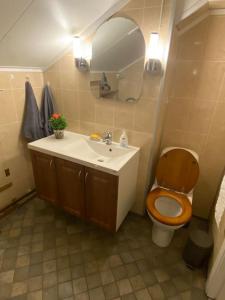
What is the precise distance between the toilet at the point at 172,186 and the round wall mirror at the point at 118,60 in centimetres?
71

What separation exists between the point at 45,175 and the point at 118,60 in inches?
52.5

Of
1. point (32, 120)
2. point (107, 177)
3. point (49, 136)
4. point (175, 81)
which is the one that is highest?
point (175, 81)

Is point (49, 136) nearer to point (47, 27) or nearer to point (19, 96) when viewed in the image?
point (19, 96)

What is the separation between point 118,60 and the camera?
155 cm

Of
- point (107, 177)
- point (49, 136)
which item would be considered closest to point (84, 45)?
point (49, 136)

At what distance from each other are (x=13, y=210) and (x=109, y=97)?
67.2 inches

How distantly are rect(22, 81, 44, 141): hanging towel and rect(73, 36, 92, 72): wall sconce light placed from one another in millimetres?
599

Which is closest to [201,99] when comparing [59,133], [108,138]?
[108,138]

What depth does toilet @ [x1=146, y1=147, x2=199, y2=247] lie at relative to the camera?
163 cm

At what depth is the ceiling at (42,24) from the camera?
1135 mm

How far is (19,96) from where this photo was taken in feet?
5.95

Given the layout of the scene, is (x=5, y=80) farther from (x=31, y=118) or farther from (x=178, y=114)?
(x=178, y=114)

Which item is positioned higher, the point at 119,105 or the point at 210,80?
the point at 210,80

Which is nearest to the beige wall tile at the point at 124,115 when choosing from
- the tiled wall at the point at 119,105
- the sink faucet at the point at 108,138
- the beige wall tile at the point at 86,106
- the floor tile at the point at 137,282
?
the tiled wall at the point at 119,105
